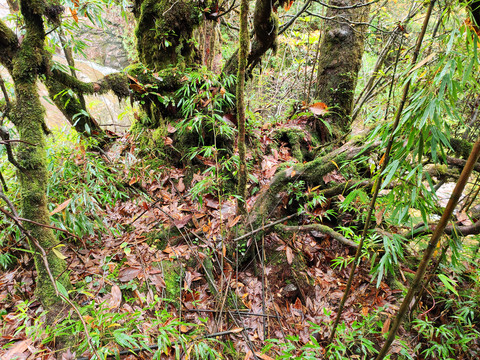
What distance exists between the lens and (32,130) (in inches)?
63.0

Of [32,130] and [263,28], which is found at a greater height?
[263,28]

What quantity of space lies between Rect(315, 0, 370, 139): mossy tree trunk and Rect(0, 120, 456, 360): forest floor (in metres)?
1.53

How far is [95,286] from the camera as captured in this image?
180cm

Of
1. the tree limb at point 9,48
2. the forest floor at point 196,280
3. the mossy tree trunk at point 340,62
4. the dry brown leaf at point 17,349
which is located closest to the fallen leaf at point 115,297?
the forest floor at point 196,280

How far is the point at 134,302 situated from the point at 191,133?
75.4 inches

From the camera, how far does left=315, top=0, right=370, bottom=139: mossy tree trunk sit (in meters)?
3.49

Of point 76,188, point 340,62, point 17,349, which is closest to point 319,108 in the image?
point 340,62

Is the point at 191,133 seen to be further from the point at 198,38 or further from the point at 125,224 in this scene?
the point at 198,38

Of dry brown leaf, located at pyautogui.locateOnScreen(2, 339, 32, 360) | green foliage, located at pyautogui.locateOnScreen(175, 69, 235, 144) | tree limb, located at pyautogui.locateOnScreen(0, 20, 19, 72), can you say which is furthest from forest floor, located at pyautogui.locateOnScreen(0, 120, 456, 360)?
tree limb, located at pyautogui.locateOnScreen(0, 20, 19, 72)

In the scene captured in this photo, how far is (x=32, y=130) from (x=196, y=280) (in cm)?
167

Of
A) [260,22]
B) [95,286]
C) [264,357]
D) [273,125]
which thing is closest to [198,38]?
[260,22]

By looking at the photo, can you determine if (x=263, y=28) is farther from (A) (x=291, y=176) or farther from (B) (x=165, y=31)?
(A) (x=291, y=176)

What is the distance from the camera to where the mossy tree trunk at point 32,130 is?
1.54 m

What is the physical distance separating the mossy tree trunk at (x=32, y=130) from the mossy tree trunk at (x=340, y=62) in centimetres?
Result: 329
